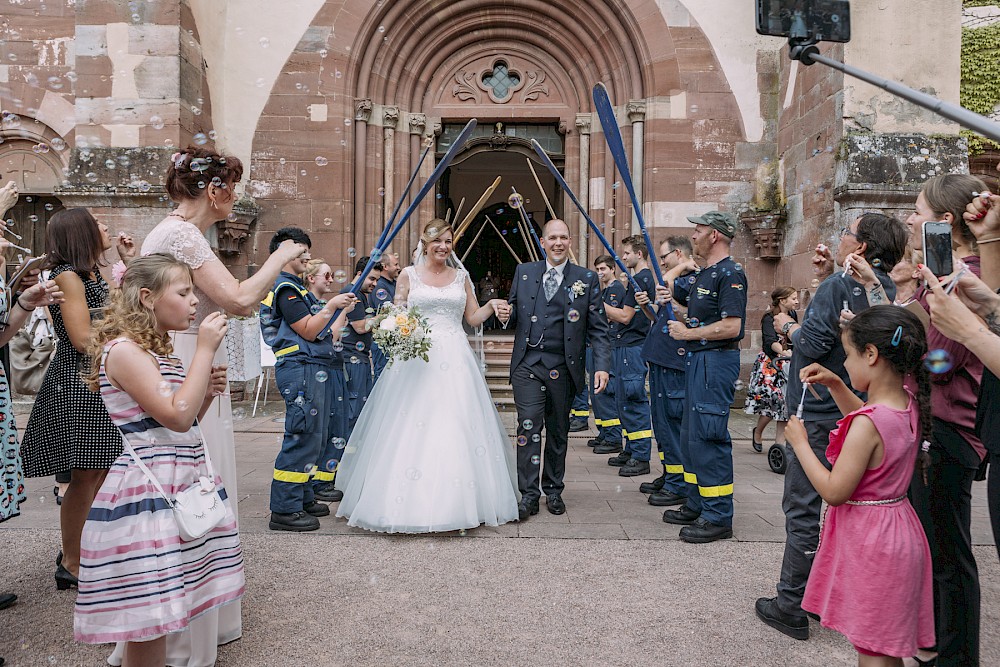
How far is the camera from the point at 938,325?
205cm

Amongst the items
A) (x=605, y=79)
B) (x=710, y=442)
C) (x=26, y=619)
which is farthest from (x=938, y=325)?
(x=605, y=79)

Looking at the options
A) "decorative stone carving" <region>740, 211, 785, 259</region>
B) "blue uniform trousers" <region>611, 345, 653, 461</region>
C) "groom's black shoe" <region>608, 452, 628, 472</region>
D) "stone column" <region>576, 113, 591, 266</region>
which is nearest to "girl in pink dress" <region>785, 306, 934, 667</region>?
"blue uniform trousers" <region>611, 345, 653, 461</region>

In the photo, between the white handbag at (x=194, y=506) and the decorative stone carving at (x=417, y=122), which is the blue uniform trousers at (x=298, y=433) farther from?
the decorative stone carving at (x=417, y=122)

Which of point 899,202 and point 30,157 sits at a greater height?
point 30,157

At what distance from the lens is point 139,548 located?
2.14 meters

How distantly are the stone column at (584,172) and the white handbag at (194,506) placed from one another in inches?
338

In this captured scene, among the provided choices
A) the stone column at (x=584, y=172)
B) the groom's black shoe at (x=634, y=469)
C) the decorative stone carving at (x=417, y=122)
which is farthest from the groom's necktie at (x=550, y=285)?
the decorative stone carving at (x=417, y=122)

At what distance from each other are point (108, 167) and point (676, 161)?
7.81m

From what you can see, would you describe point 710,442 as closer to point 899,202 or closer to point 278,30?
point 899,202

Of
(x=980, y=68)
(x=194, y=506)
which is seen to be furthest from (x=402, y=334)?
(x=980, y=68)

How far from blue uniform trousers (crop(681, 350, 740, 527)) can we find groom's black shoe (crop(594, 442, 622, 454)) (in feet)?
9.78

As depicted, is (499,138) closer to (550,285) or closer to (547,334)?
(550,285)

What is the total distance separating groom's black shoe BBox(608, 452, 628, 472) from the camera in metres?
6.58

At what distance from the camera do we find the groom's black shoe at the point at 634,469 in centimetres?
612
